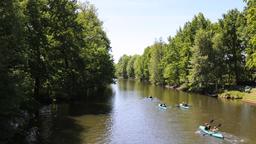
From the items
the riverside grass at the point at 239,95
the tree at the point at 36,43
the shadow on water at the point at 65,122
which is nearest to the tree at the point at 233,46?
the riverside grass at the point at 239,95

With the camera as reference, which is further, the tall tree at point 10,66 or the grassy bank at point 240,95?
the grassy bank at point 240,95

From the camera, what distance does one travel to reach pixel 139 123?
50.2 m

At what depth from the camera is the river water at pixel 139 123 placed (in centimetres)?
3981

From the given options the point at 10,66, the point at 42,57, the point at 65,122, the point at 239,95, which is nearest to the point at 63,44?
the point at 42,57

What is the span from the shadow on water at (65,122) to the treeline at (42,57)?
2173mm

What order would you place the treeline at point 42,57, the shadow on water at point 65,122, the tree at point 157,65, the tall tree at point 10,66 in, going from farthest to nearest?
the tree at point 157,65 → the shadow on water at point 65,122 → the treeline at point 42,57 → the tall tree at point 10,66

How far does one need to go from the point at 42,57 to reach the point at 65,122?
12773 mm

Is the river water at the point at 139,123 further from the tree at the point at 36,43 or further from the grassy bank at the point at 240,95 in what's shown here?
the grassy bank at the point at 240,95

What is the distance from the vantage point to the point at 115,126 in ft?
152

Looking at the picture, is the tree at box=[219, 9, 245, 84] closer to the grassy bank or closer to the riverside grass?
the grassy bank

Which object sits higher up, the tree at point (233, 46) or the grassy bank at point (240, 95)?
the tree at point (233, 46)

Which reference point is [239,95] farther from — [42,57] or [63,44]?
[42,57]

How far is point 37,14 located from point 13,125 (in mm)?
21280

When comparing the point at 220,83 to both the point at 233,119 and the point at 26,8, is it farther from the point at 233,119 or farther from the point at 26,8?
the point at 26,8
